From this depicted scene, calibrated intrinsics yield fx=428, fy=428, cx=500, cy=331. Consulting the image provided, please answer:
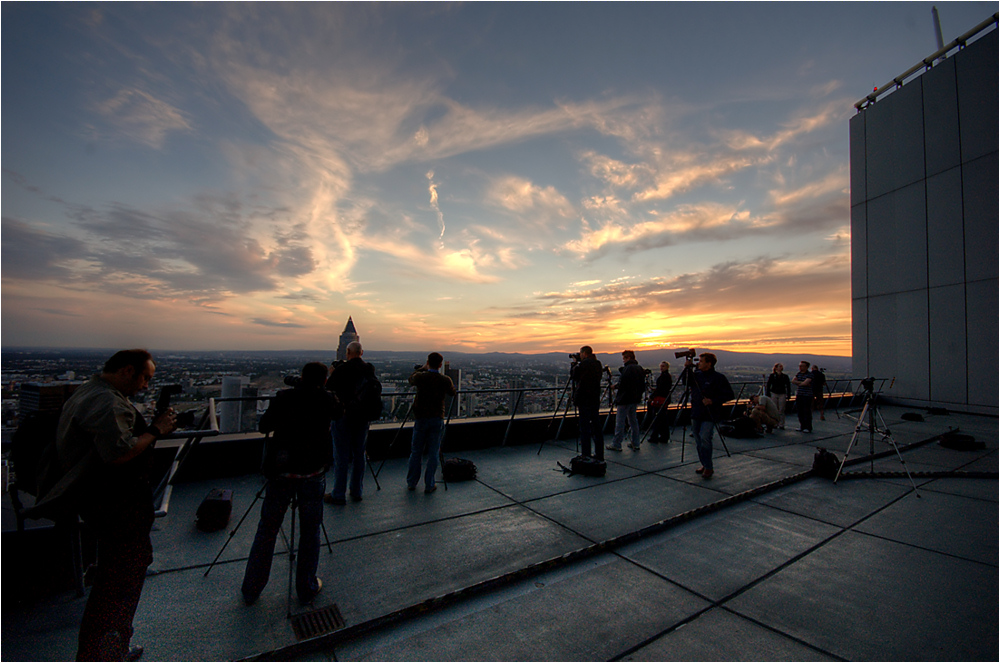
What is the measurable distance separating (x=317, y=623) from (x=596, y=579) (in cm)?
231

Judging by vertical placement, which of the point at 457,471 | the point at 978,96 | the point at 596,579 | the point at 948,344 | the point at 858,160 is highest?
the point at 978,96

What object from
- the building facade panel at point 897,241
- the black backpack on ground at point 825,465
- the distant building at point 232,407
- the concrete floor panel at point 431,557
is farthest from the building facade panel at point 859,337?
the distant building at point 232,407

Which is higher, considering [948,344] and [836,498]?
[948,344]

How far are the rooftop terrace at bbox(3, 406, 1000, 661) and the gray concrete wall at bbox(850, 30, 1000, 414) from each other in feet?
50.1

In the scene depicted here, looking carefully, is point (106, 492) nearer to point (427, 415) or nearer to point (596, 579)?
point (596, 579)

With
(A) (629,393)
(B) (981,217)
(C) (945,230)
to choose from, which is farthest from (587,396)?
(C) (945,230)

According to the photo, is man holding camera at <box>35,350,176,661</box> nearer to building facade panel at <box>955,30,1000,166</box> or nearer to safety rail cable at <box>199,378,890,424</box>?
safety rail cable at <box>199,378,890,424</box>

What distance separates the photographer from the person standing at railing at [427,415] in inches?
239

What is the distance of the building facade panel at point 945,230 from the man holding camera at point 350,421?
75.1 ft

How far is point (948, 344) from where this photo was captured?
1712 cm

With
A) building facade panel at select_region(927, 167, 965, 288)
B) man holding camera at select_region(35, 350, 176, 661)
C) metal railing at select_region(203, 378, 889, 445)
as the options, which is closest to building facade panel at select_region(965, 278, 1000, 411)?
building facade panel at select_region(927, 167, 965, 288)

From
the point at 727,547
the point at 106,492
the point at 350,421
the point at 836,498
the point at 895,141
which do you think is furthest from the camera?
the point at 895,141

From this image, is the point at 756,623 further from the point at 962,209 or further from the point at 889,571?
the point at 962,209

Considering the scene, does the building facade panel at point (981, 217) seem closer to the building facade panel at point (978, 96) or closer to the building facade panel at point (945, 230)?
the building facade panel at point (945, 230)
